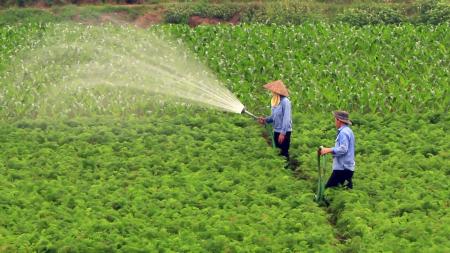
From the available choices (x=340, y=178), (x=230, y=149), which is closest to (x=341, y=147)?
(x=340, y=178)

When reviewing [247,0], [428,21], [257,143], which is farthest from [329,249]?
[247,0]

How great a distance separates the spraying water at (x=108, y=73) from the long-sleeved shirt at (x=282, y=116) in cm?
80

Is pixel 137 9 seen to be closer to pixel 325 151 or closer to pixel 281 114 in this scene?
pixel 281 114

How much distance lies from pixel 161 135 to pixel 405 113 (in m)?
5.38

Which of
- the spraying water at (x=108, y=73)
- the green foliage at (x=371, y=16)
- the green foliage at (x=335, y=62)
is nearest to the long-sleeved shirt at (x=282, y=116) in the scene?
the spraying water at (x=108, y=73)

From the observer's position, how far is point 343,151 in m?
19.7

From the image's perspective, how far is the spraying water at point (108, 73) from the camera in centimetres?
2586

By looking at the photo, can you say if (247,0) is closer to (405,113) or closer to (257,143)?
(405,113)

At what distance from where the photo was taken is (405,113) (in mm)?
25594

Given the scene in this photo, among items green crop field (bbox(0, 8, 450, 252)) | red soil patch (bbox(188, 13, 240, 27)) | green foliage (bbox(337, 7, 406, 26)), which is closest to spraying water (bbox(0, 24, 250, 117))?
green crop field (bbox(0, 8, 450, 252))

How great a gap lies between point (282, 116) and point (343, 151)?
2.28 metres

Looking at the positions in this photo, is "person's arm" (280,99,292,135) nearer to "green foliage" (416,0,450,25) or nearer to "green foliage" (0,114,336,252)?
"green foliage" (0,114,336,252)

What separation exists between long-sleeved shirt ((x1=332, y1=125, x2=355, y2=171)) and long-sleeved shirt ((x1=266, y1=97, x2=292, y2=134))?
188 cm

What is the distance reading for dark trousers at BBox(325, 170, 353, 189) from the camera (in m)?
19.9
